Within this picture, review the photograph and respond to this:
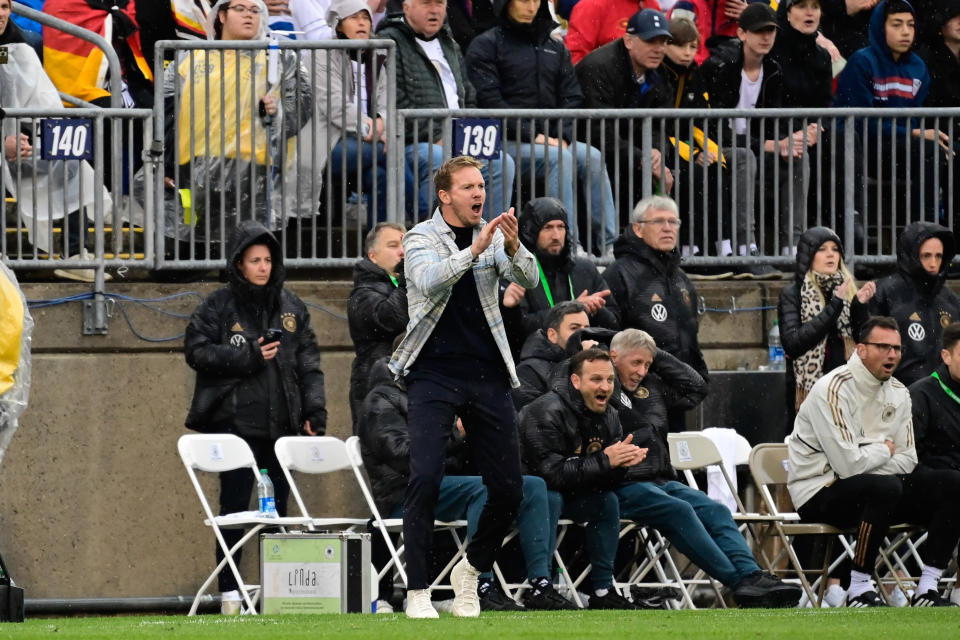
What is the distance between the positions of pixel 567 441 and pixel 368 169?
2992 mm

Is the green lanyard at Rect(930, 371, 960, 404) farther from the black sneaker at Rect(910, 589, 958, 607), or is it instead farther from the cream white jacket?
the black sneaker at Rect(910, 589, 958, 607)

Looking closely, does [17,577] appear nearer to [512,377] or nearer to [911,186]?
[512,377]

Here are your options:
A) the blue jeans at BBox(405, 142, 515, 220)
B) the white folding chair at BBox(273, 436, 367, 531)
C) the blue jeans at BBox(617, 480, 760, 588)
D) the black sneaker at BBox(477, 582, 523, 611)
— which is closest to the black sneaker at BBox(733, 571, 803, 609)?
the blue jeans at BBox(617, 480, 760, 588)

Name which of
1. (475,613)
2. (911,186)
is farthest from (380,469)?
(911,186)

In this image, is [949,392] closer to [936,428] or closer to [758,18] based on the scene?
[936,428]

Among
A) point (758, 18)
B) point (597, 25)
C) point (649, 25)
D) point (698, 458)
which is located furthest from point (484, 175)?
point (758, 18)

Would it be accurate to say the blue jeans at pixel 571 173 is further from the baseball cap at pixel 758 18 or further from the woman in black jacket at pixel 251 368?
the woman in black jacket at pixel 251 368

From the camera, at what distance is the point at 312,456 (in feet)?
43.3

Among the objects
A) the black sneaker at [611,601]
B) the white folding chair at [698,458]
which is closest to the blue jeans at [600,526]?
the black sneaker at [611,601]

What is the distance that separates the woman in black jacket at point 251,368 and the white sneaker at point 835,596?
3.37 meters

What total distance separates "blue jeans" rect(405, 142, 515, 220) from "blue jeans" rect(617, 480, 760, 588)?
275 centimetres

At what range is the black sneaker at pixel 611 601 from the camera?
40.8ft

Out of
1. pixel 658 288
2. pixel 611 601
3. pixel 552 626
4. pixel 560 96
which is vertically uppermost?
pixel 560 96

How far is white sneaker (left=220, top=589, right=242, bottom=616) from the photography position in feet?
42.3
